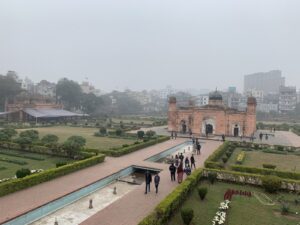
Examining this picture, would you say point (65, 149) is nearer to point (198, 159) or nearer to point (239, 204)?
point (198, 159)

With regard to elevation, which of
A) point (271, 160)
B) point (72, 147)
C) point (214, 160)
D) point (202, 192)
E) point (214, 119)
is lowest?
point (271, 160)

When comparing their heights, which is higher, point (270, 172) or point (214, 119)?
point (214, 119)

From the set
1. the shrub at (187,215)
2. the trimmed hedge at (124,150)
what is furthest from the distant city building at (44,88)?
the shrub at (187,215)

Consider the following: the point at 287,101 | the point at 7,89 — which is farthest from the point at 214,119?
the point at 287,101

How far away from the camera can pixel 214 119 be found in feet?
136

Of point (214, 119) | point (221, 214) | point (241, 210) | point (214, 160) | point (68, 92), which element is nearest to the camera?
point (221, 214)

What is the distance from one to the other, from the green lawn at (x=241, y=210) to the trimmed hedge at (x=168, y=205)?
355 mm

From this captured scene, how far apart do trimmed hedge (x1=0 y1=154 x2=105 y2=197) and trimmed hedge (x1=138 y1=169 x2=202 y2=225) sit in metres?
6.97

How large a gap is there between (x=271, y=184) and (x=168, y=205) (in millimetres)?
7088

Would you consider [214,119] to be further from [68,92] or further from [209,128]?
[68,92]

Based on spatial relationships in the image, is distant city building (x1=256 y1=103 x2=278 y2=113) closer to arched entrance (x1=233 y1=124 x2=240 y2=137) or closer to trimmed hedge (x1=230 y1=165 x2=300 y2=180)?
arched entrance (x1=233 y1=124 x2=240 y2=137)

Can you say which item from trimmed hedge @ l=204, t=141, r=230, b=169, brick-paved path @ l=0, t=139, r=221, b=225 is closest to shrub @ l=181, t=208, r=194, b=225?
brick-paved path @ l=0, t=139, r=221, b=225

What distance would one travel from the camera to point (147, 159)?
22.1 meters

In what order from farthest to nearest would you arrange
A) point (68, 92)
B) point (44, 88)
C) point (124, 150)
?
1. point (44, 88)
2. point (68, 92)
3. point (124, 150)
